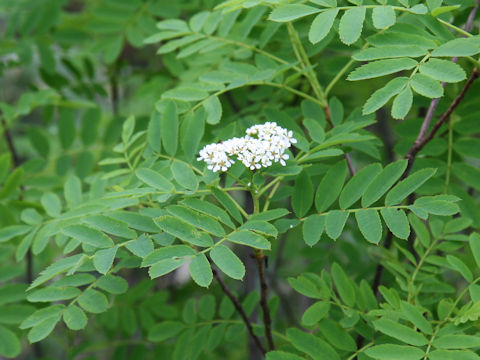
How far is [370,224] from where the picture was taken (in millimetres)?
923

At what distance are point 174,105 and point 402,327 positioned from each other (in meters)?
0.55

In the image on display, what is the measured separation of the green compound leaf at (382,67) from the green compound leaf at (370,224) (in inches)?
8.4

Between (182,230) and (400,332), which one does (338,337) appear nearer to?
(400,332)

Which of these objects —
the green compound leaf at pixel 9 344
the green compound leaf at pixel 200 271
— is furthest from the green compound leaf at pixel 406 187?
the green compound leaf at pixel 9 344

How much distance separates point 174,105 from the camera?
1.10m

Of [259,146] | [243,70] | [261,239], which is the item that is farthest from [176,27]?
[261,239]

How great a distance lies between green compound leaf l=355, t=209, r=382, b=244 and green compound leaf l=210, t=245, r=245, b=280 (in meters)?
0.20

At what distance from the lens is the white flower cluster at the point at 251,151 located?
0.90 metres

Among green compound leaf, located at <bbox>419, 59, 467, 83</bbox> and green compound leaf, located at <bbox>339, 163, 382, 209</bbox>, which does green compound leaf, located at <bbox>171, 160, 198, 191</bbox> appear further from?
green compound leaf, located at <bbox>419, 59, 467, 83</bbox>

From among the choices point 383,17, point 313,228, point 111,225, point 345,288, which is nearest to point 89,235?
point 111,225

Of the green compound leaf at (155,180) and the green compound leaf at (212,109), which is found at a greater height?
the green compound leaf at (212,109)

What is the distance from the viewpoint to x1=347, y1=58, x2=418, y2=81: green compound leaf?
2.93 ft

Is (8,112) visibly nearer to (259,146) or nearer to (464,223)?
(259,146)

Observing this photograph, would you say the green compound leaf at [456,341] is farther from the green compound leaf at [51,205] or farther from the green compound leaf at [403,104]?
the green compound leaf at [51,205]
